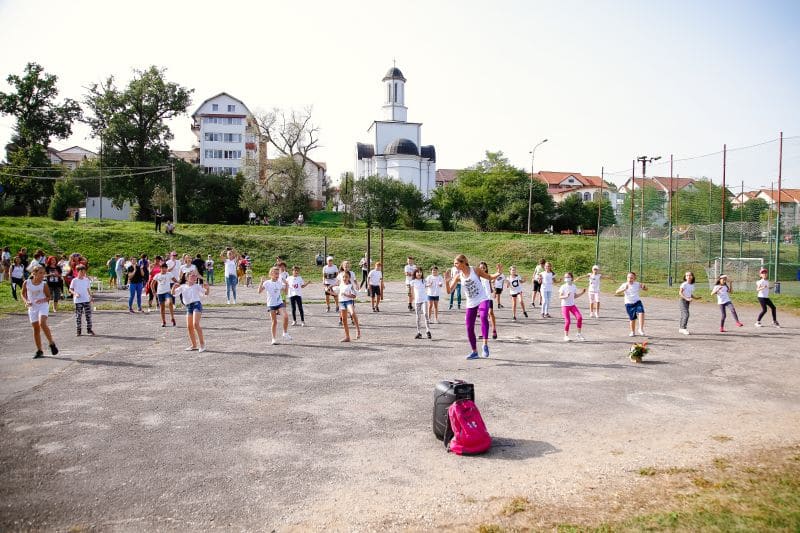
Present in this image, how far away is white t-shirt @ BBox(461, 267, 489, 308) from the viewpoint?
11.5 meters

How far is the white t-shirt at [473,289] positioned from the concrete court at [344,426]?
1331 mm

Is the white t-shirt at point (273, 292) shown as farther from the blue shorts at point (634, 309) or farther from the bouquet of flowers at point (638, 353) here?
the blue shorts at point (634, 309)

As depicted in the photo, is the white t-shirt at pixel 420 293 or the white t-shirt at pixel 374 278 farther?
the white t-shirt at pixel 374 278

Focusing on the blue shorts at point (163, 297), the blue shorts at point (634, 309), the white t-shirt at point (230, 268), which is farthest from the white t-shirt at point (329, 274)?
the blue shorts at point (634, 309)

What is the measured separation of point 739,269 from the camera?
27984mm

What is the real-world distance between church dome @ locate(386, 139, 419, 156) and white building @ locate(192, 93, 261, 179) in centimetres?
2288

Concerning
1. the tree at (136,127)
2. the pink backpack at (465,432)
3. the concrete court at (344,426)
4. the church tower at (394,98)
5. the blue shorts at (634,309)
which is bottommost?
the concrete court at (344,426)

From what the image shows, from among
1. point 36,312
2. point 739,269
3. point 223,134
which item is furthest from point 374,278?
point 223,134

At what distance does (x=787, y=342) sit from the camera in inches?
550

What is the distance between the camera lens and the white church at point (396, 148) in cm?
7938

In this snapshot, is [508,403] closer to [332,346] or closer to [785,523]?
[785,523]

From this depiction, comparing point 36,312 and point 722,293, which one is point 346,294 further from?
point 722,293

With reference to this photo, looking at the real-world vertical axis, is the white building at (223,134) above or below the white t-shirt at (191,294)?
above

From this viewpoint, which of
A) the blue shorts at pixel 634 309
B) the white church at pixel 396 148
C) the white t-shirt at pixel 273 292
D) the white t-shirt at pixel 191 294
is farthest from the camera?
the white church at pixel 396 148
